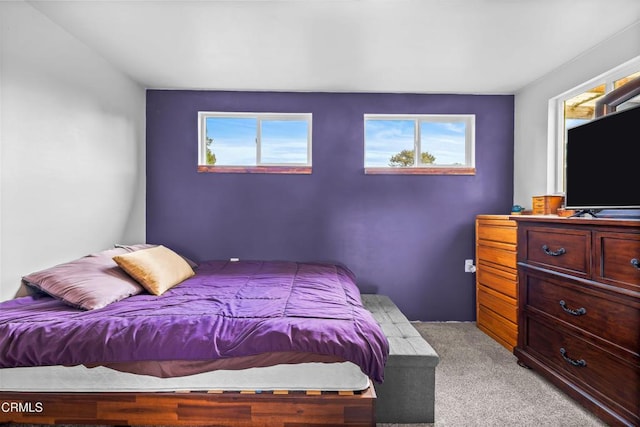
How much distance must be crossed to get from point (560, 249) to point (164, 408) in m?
2.37

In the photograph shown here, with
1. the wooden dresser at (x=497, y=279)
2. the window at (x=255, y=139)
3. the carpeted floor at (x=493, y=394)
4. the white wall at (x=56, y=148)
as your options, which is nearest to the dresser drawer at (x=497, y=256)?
the wooden dresser at (x=497, y=279)

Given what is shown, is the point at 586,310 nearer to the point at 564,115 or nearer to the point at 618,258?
the point at 618,258

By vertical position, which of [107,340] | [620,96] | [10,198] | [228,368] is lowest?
[228,368]

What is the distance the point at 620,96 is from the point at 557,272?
3.95ft

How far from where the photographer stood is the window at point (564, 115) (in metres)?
2.62

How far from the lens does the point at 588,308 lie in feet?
5.94

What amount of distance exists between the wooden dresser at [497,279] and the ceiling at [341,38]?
1.32 metres

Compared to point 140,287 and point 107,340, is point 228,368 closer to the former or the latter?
point 107,340

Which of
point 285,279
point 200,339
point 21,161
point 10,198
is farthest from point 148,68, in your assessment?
point 200,339

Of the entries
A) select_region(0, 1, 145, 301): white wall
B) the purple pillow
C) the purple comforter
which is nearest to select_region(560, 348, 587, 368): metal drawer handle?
the purple comforter

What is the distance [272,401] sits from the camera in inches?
58.7

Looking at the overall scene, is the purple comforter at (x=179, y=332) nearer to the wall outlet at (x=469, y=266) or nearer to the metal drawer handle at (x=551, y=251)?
the metal drawer handle at (x=551, y=251)

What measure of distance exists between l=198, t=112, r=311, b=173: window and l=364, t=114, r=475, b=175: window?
0.73m

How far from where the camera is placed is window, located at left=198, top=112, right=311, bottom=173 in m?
3.40
